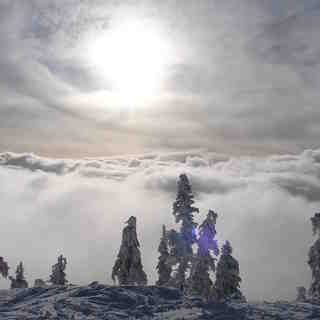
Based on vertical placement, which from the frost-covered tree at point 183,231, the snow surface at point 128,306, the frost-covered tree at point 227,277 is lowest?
the snow surface at point 128,306

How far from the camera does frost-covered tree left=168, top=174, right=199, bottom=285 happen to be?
72.6 metres

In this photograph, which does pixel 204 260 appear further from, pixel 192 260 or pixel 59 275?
pixel 59 275

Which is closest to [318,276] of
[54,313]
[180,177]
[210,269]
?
[210,269]

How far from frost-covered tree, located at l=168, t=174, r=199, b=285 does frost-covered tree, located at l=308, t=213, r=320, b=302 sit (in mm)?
15799

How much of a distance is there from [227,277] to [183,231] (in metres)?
9.41

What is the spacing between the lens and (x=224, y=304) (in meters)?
56.4

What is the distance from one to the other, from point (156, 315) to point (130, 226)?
65.5 ft

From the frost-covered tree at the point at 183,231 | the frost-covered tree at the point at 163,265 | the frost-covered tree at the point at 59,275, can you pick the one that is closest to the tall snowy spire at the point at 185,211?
the frost-covered tree at the point at 183,231

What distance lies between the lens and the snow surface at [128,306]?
52.2 meters

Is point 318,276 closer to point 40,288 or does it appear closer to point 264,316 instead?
point 264,316

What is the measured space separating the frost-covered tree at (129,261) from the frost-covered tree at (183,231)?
5.59 metres

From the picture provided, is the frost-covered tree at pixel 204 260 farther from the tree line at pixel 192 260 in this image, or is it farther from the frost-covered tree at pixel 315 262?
the frost-covered tree at pixel 315 262

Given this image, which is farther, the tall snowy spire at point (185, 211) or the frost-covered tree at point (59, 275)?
the frost-covered tree at point (59, 275)

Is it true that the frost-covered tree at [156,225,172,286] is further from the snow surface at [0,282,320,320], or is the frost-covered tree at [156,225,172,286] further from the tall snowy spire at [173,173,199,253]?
the snow surface at [0,282,320,320]
